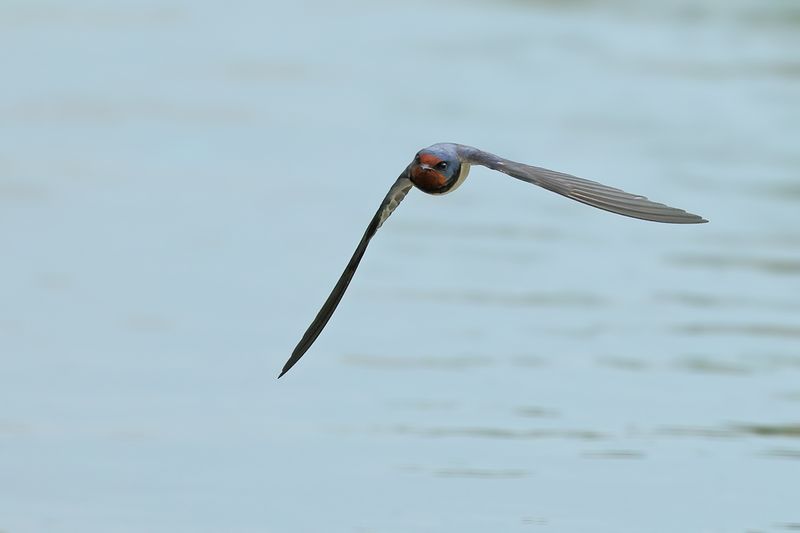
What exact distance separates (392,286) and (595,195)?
451 centimetres

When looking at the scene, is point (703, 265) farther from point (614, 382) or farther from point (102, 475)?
point (102, 475)

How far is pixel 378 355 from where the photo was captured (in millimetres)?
8719

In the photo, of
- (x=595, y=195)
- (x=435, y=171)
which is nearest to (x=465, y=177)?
(x=435, y=171)

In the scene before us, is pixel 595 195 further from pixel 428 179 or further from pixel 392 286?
pixel 392 286

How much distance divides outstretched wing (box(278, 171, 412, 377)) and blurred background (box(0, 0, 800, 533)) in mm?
620

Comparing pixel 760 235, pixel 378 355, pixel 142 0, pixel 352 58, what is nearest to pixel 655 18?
pixel 352 58

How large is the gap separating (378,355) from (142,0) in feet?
39.8

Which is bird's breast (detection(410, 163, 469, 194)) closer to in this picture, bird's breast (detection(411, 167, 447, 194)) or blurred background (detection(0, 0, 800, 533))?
bird's breast (detection(411, 167, 447, 194))

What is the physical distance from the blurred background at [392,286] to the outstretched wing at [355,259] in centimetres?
62

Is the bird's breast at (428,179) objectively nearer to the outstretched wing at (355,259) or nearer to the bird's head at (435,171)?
the bird's head at (435,171)

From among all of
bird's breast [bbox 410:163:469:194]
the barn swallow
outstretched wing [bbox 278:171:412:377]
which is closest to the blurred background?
outstretched wing [bbox 278:171:412:377]

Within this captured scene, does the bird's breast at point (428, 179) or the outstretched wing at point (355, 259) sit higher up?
the bird's breast at point (428, 179)

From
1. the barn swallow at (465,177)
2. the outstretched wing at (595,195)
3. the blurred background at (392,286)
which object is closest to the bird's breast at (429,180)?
the barn swallow at (465,177)

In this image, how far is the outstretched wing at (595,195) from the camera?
17.7 ft
